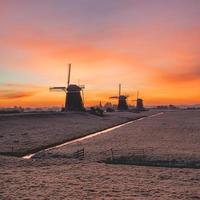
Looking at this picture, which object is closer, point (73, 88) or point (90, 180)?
point (90, 180)

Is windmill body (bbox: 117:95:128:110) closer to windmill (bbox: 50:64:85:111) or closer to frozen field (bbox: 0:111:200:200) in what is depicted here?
windmill (bbox: 50:64:85:111)

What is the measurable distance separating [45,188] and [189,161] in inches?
421

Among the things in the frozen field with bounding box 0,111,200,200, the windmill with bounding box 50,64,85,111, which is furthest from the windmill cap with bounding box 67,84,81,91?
the frozen field with bounding box 0,111,200,200

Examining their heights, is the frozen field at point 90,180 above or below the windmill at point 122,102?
below

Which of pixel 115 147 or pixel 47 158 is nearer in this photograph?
pixel 47 158

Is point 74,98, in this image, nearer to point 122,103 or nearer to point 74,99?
point 74,99

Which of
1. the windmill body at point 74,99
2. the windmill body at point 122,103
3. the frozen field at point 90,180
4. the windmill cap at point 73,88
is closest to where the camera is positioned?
the frozen field at point 90,180

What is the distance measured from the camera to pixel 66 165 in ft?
82.2

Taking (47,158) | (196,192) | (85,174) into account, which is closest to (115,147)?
(47,158)

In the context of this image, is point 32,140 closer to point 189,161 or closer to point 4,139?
point 4,139

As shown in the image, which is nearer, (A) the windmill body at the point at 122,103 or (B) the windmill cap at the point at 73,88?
(B) the windmill cap at the point at 73,88

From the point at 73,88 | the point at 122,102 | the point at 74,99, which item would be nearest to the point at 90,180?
the point at 73,88

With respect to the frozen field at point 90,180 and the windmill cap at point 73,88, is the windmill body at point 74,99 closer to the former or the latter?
the windmill cap at point 73,88

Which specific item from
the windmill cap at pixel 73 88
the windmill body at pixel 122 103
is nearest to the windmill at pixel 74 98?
the windmill cap at pixel 73 88
